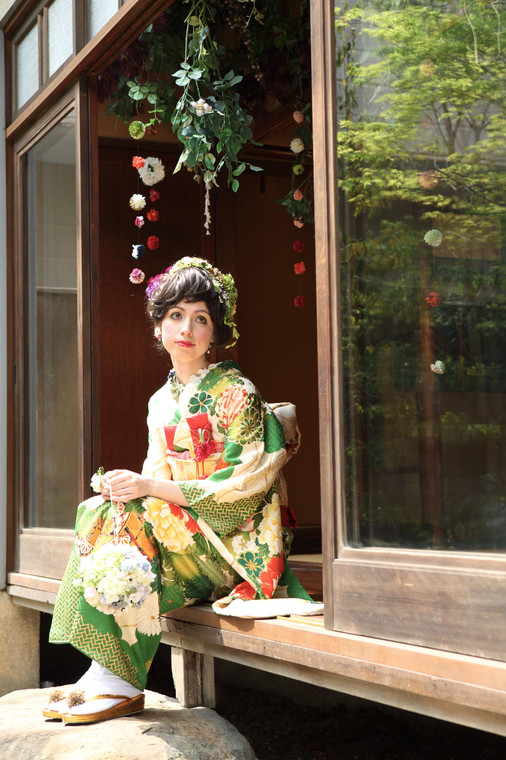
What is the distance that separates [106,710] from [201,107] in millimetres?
2212

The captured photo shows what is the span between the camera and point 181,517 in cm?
279

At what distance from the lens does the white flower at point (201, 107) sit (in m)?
3.52

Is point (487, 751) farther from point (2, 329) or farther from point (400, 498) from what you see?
point (2, 329)

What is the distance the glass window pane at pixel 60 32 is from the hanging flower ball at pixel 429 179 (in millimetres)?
2392

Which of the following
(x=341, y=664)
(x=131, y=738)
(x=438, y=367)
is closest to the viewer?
(x=438, y=367)

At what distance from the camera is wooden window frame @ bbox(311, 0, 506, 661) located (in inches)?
72.9

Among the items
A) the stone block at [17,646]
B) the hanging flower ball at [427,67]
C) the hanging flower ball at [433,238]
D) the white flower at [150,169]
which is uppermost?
the white flower at [150,169]

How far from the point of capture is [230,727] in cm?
278

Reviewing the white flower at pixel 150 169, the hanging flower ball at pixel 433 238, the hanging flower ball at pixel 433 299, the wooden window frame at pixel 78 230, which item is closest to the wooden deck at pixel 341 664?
the hanging flower ball at pixel 433 299

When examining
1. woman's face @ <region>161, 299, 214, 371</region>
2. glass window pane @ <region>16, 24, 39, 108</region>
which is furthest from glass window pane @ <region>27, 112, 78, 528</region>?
woman's face @ <region>161, 299, 214, 371</region>

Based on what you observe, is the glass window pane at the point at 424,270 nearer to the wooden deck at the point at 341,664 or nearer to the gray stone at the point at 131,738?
the wooden deck at the point at 341,664

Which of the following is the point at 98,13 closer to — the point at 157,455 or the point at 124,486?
the point at 157,455

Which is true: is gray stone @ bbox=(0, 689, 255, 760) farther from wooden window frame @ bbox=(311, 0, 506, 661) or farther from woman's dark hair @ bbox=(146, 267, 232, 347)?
woman's dark hair @ bbox=(146, 267, 232, 347)

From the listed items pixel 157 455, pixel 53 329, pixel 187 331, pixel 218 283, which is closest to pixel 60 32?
pixel 53 329
